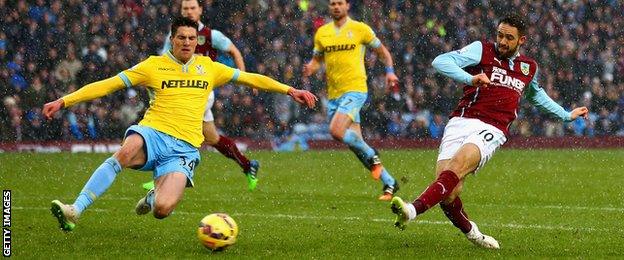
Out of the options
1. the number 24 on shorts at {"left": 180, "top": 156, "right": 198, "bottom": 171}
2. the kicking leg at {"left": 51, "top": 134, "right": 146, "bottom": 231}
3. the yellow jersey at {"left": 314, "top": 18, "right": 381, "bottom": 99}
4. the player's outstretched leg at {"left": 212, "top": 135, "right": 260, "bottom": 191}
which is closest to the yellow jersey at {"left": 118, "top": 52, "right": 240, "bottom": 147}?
the number 24 on shorts at {"left": 180, "top": 156, "right": 198, "bottom": 171}

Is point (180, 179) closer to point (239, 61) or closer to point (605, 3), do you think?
point (239, 61)

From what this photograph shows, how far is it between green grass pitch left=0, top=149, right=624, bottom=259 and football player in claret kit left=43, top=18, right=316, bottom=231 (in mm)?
565

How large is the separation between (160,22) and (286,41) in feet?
9.37

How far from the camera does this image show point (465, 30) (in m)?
28.4

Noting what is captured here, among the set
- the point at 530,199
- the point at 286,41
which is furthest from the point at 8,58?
the point at 530,199

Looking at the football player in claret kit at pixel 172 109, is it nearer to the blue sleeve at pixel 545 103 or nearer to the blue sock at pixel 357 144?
the blue sleeve at pixel 545 103

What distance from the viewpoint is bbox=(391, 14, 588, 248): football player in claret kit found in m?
10.0

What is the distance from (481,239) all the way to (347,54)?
6.34 m

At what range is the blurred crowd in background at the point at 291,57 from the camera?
80.8 ft

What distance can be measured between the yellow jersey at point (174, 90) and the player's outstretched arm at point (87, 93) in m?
0.18

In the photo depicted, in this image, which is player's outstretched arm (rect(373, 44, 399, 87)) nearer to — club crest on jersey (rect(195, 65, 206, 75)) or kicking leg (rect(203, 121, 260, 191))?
kicking leg (rect(203, 121, 260, 191))

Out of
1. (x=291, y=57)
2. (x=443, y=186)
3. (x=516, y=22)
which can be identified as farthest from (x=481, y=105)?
(x=291, y=57)

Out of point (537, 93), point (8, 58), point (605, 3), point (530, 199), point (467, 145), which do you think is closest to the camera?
point (467, 145)

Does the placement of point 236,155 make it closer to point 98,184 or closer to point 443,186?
point 98,184
